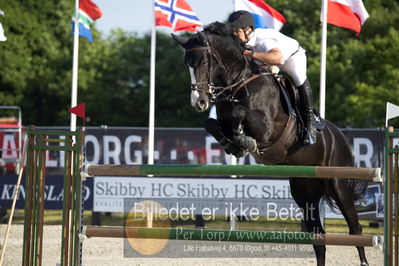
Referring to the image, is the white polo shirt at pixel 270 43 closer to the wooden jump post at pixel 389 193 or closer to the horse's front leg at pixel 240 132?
the horse's front leg at pixel 240 132

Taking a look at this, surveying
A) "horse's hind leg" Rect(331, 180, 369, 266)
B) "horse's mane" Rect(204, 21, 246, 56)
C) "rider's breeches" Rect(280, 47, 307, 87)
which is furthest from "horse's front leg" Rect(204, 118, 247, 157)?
"horse's hind leg" Rect(331, 180, 369, 266)

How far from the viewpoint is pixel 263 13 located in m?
11.5

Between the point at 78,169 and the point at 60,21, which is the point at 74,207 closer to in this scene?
the point at 78,169

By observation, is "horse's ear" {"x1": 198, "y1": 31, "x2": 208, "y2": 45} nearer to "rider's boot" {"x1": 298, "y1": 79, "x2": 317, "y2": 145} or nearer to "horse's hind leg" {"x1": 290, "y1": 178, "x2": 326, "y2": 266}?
"rider's boot" {"x1": 298, "y1": 79, "x2": 317, "y2": 145}

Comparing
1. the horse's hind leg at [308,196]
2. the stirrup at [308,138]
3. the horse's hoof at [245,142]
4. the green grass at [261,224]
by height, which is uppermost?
the stirrup at [308,138]

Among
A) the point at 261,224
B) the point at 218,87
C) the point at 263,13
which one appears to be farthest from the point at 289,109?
the point at 261,224

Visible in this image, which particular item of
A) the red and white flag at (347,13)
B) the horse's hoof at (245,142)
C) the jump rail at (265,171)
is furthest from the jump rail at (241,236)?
the red and white flag at (347,13)

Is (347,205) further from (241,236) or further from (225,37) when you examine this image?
(225,37)

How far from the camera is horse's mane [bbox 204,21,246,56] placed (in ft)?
20.0

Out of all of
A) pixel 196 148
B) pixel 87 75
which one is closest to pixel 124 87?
pixel 87 75

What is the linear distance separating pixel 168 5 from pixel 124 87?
25075 mm

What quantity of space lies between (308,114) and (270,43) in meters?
0.80

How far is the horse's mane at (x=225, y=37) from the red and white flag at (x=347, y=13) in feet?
17.0

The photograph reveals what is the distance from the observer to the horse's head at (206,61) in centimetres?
564
